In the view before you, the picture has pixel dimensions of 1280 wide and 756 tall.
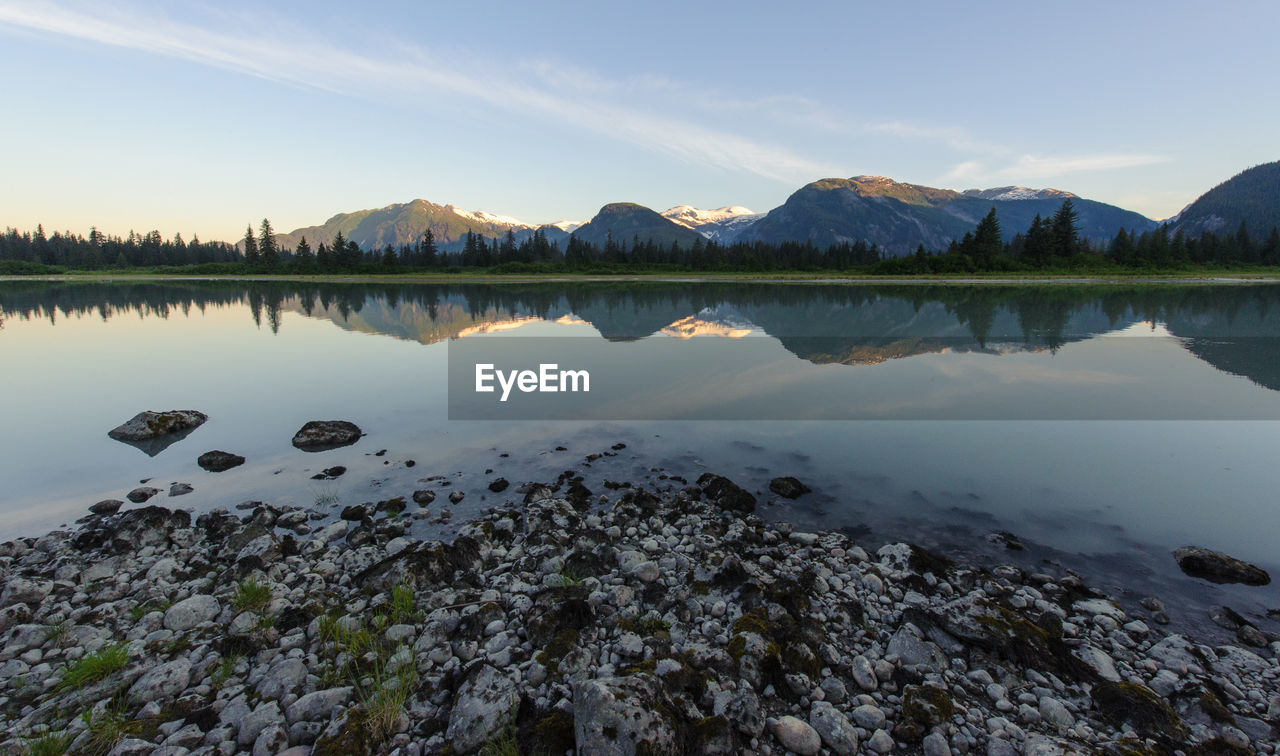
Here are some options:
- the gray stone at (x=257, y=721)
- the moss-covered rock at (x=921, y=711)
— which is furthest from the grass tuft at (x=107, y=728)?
the moss-covered rock at (x=921, y=711)

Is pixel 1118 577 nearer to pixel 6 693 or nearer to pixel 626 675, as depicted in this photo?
pixel 626 675

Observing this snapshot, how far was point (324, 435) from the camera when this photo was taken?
12789 mm

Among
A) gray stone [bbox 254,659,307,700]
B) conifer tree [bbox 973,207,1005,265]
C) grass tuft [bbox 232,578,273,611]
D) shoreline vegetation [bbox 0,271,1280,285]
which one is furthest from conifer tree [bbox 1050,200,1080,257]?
gray stone [bbox 254,659,307,700]

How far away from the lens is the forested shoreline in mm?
111875

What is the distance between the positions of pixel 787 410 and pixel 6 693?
1472cm

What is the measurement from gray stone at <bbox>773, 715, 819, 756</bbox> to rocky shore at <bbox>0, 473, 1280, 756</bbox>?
2 centimetres

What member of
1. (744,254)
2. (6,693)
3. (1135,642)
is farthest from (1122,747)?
(744,254)

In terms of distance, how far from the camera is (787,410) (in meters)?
15.3

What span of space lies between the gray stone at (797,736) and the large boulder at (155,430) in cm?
1440

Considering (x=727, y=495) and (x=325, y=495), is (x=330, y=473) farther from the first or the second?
(x=727, y=495)

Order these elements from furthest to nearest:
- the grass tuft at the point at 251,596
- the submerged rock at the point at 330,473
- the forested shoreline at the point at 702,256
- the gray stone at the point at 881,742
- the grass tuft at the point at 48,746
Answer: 1. the forested shoreline at the point at 702,256
2. the submerged rock at the point at 330,473
3. the grass tuft at the point at 251,596
4. the gray stone at the point at 881,742
5. the grass tuft at the point at 48,746

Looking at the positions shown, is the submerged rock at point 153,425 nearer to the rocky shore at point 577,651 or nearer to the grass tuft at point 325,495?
the rocky shore at point 577,651

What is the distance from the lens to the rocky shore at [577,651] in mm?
4711

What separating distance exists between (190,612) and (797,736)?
23.0ft
